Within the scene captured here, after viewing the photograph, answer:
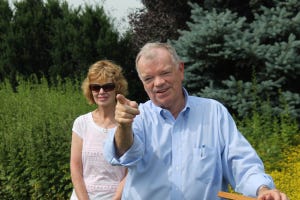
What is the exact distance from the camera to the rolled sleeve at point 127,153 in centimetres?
242

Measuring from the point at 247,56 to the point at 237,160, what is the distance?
5640mm

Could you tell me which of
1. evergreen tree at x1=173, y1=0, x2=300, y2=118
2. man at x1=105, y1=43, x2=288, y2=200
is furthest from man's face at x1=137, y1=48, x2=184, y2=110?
evergreen tree at x1=173, y1=0, x2=300, y2=118

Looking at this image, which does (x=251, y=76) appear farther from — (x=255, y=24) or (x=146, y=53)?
(x=146, y=53)

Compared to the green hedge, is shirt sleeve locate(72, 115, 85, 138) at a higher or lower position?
higher

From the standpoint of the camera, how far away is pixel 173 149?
2516mm

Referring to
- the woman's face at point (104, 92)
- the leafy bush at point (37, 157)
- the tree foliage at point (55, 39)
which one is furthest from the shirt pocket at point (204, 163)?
the tree foliage at point (55, 39)

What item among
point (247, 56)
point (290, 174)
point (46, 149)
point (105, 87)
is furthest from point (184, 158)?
point (247, 56)

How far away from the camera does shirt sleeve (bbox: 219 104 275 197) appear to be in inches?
96.2

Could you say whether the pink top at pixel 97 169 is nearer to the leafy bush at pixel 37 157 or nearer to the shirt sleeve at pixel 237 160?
the shirt sleeve at pixel 237 160

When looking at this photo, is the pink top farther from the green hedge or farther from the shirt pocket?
the green hedge

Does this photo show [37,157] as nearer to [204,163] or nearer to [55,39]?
[204,163]

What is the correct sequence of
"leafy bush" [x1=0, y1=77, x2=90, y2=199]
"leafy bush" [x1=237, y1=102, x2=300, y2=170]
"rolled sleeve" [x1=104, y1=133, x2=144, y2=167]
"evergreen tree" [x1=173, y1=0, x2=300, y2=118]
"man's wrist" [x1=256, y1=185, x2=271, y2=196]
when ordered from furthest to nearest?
"evergreen tree" [x1=173, y1=0, x2=300, y2=118] → "leafy bush" [x1=237, y1=102, x2=300, y2=170] → "leafy bush" [x1=0, y1=77, x2=90, y2=199] → "rolled sleeve" [x1=104, y1=133, x2=144, y2=167] → "man's wrist" [x1=256, y1=185, x2=271, y2=196]

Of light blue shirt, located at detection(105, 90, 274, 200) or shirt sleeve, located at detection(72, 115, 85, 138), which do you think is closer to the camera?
light blue shirt, located at detection(105, 90, 274, 200)

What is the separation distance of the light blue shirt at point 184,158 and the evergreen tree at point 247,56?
508 centimetres
